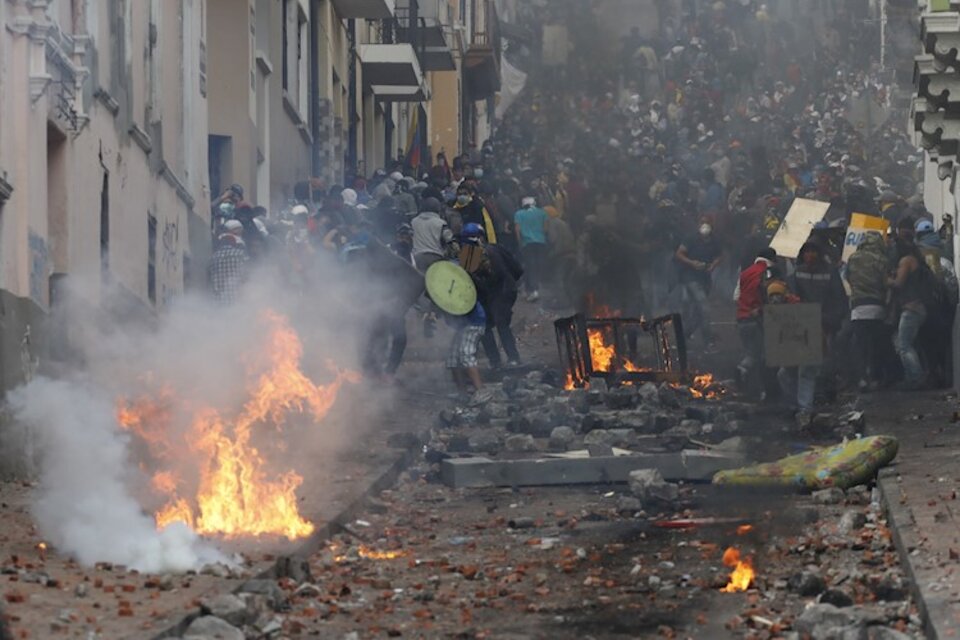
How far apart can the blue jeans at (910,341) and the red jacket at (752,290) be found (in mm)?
1239

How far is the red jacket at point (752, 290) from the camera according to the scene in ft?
66.1

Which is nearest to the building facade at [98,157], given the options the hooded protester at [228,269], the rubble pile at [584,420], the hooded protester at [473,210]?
the hooded protester at [228,269]

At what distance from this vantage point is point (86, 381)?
548 inches

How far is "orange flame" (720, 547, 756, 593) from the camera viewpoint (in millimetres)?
10859

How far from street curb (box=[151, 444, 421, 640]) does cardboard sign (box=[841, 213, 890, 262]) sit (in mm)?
6103

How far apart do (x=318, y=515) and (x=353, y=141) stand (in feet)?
86.3

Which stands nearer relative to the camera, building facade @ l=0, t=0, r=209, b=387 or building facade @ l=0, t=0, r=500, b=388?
building facade @ l=0, t=0, r=209, b=387

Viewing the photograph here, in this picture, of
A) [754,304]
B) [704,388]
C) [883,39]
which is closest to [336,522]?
[754,304]

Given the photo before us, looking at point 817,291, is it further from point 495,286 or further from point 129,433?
point 129,433

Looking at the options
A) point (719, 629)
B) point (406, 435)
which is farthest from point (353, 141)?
point (719, 629)

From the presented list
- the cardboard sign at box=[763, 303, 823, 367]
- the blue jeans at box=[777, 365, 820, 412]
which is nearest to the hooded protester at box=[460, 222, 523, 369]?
the cardboard sign at box=[763, 303, 823, 367]

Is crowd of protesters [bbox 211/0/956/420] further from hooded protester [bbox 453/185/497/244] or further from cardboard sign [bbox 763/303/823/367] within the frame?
cardboard sign [bbox 763/303/823/367]

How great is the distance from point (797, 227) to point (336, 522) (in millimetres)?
9125

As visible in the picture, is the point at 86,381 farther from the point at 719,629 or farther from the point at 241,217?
the point at 241,217
